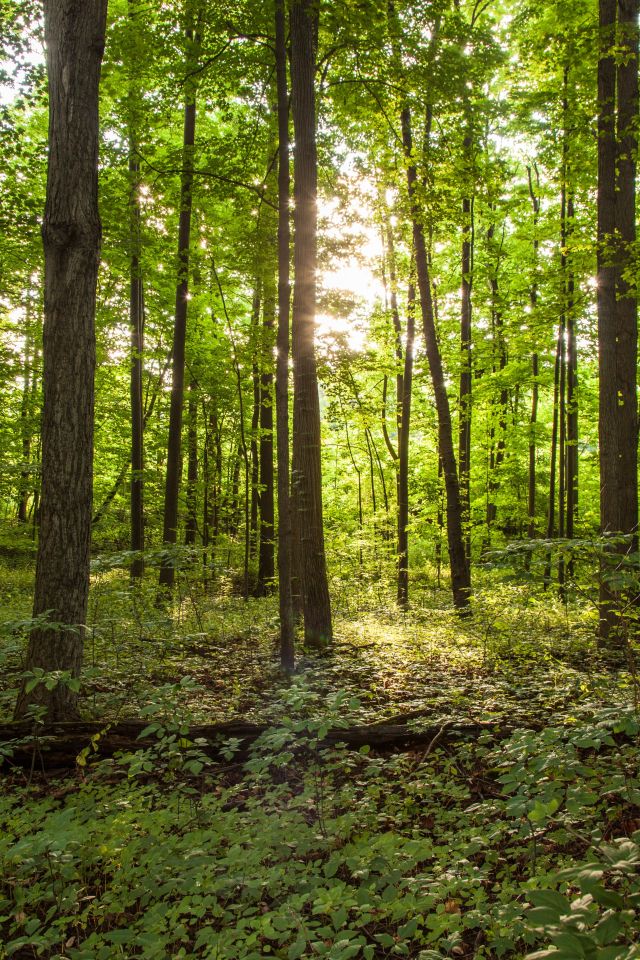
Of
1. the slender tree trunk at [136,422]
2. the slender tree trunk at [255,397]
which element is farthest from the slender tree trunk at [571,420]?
the slender tree trunk at [136,422]

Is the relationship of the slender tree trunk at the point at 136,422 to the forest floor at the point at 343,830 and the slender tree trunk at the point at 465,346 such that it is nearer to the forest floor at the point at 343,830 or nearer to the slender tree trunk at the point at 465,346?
the forest floor at the point at 343,830

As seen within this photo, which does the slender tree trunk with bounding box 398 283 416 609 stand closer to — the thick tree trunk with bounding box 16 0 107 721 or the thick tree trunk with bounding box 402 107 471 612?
the thick tree trunk with bounding box 402 107 471 612

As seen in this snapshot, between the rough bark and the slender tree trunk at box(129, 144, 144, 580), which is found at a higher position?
the slender tree trunk at box(129, 144, 144, 580)

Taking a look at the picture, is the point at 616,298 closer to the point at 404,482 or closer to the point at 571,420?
the point at 404,482

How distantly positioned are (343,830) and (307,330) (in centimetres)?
621

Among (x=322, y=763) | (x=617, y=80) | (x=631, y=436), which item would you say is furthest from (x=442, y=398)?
(x=322, y=763)

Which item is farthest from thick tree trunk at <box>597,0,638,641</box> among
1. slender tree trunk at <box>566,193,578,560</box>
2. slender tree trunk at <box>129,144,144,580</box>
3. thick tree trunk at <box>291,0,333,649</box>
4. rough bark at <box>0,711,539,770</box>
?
slender tree trunk at <box>129,144,144,580</box>

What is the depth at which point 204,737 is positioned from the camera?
4695 millimetres

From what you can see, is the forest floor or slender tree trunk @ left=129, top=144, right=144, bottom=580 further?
slender tree trunk @ left=129, top=144, right=144, bottom=580

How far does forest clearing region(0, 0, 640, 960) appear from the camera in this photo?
9.62 ft

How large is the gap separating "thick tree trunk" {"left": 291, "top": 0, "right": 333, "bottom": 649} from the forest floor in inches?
74.3

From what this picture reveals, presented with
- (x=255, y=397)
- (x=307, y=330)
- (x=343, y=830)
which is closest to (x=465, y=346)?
(x=255, y=397)

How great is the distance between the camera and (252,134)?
29.1 ft

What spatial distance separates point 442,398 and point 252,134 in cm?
564
